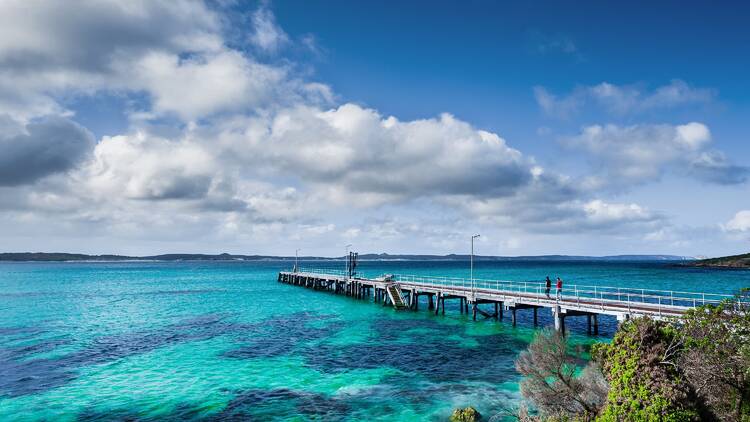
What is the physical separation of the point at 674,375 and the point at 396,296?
41.0 meters

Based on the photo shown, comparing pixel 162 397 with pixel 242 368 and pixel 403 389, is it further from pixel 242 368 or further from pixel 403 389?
pixel 403 389

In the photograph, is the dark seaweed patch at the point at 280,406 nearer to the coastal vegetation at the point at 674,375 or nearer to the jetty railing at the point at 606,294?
the coastal vegetation at the point at 674,375

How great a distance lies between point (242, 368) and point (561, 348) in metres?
18.3

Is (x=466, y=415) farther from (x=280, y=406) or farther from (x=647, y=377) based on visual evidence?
(x=280, y=406)

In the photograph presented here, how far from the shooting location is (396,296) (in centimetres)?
5209

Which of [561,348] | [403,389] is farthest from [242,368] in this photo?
[561,348]

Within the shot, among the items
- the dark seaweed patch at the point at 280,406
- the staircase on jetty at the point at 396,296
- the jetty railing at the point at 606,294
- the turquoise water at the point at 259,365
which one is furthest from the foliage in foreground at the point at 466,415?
the staircase on jetty at the point at 396,296

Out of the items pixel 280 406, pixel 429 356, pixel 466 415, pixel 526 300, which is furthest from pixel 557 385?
pixel 526 300

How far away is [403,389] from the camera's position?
70.3ft

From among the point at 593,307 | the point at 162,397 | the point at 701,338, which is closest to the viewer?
the point at 701,338

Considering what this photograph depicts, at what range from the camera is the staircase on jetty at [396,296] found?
167 feet

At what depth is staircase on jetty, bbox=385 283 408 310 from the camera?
50.9 meters

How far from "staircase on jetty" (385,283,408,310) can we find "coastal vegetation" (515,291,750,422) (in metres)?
36.7

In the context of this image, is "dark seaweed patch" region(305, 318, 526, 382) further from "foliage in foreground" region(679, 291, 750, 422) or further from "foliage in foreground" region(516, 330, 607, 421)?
"foliage in foreground" region(679, 291, 750, 422)
